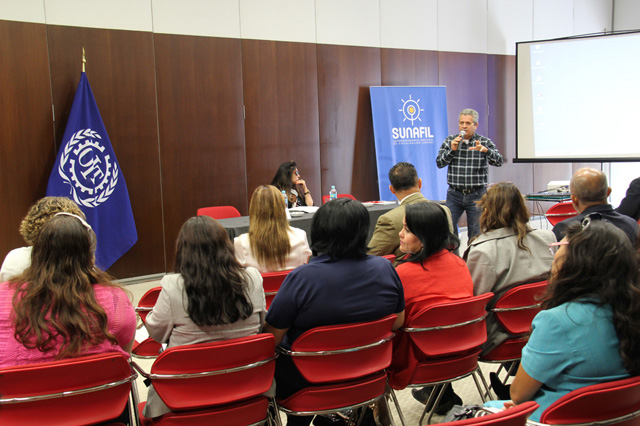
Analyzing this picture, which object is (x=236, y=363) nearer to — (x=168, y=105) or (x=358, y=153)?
(x=168, y=105)

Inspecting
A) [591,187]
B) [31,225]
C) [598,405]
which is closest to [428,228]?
[598,405]

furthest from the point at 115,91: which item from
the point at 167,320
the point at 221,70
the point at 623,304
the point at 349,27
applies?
the point at 623,304

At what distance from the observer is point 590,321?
5.32ft

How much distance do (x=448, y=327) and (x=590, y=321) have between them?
0.78m

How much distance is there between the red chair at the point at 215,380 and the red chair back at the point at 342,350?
0.42ft

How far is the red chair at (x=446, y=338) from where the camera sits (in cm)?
231

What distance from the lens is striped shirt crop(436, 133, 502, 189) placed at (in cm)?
631

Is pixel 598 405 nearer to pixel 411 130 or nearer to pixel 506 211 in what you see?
pixel 506 211

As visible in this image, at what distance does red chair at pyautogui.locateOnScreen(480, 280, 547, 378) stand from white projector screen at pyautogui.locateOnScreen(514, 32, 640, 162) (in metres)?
5.67

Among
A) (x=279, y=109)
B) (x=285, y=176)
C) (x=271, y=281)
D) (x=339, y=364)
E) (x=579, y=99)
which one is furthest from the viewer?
(x=579, y=99)

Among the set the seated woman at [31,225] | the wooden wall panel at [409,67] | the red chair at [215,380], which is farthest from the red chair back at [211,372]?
the wooden wall panel at [409,67]

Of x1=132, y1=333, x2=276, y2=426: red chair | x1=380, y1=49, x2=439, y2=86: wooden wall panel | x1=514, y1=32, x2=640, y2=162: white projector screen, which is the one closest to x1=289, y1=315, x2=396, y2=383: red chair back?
x1=132, y1=333, x2=276, y2=426: red chair

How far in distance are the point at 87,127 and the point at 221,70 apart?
1822 mm

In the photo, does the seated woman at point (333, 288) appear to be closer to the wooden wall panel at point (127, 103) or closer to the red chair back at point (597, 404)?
the red chair back at point (597, 404)
